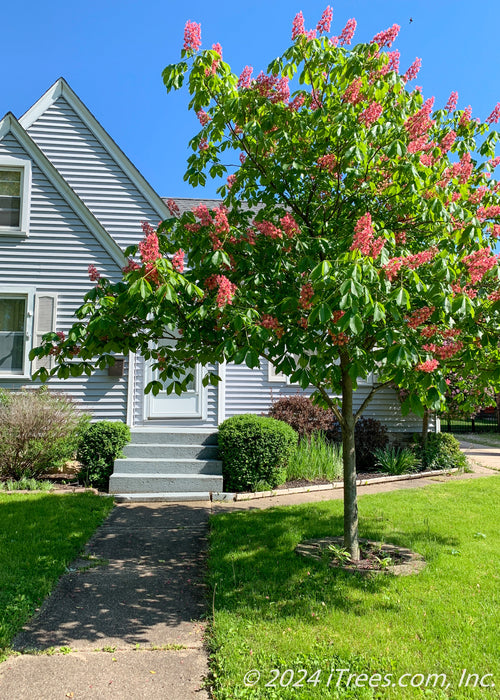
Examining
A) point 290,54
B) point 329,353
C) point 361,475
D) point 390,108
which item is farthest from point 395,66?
point 361,475

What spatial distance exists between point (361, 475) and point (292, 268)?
6.32 m

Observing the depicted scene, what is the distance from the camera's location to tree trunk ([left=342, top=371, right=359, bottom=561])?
15.4 feet

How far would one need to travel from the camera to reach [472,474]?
9602 millimetres

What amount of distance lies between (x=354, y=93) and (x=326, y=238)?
3.83 feet

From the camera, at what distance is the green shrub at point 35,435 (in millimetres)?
7902

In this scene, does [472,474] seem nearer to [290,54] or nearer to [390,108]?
[390,108]

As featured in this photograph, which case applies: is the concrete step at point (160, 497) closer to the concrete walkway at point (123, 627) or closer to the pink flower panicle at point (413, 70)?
the concrete walkway at point (123, 627)

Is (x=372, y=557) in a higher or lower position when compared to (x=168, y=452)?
lower

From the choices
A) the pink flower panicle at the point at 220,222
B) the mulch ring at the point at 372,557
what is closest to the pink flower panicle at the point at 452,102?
the pink flower panicle at the point at 220,222

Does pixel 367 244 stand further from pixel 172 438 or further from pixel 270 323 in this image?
pixel 172 438

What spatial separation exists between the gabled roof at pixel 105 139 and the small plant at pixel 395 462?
674 cm

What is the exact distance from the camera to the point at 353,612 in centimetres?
364

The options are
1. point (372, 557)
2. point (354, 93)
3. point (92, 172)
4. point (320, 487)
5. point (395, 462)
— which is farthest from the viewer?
point (92, 172)

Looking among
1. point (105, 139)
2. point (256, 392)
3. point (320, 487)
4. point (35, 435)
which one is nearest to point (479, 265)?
point (320, 487)
